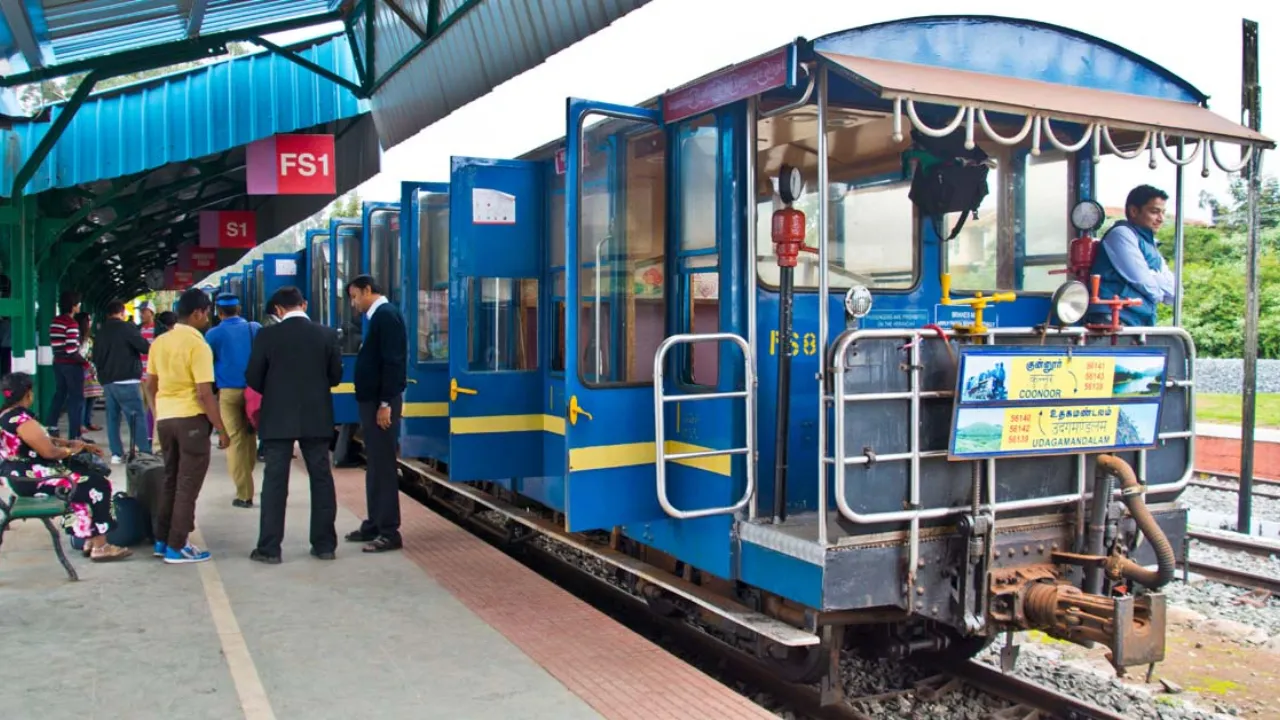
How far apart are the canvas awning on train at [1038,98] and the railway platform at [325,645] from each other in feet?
8.64

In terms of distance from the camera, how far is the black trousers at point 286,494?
6.86 metres

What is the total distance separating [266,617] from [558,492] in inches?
74.0

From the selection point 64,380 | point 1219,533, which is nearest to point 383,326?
point 64,380

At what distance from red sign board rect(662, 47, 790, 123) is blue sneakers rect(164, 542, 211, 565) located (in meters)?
4.33

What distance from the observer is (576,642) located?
17.1 ft

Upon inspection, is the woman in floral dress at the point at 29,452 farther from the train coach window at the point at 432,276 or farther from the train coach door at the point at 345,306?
the train coach door at the point at 345,306

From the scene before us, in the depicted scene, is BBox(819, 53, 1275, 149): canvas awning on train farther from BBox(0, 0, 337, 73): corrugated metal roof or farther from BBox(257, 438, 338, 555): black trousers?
BBox(0, 0, 337, 73): corrugated metal roof

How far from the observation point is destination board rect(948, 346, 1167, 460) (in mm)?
4477

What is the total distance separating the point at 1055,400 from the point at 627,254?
229 cm

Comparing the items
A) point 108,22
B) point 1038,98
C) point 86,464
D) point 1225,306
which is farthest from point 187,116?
point 1225,306

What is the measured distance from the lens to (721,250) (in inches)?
204

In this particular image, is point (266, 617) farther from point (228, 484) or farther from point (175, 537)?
point (228, 484)

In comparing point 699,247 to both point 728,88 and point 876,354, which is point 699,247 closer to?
point 728,88

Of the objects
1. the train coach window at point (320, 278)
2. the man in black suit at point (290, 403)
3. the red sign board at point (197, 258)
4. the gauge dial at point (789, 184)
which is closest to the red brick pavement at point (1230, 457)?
the train coach window at point (320, 278)
